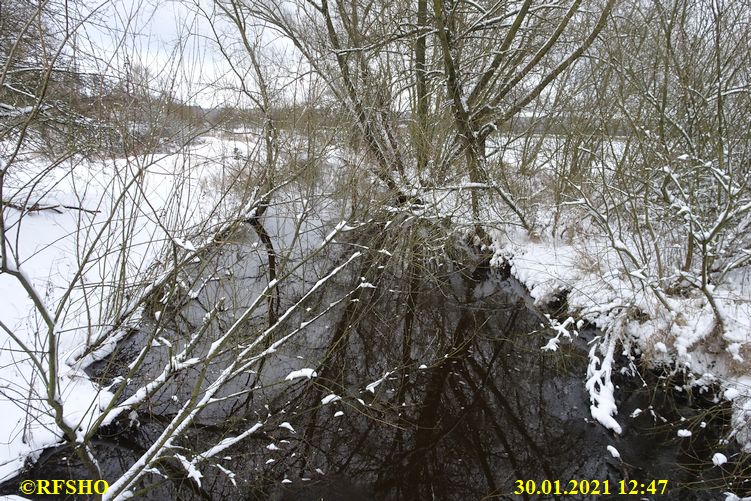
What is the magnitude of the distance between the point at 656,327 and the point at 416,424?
2.86m

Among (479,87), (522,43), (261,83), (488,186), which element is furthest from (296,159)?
(522,43)

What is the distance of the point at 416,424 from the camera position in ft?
13.5

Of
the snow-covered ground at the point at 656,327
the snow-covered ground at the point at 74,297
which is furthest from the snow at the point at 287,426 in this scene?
the snow-covered ground at the point at 656,327

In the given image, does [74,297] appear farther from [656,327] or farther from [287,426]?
[656,327]

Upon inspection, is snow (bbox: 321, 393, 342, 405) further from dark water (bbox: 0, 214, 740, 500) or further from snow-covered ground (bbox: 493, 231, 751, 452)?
snow-covered ground (bbox: 493, 231, 751, 452)

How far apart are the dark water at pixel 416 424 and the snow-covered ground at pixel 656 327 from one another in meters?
0.22

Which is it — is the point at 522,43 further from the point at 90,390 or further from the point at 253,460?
the point at 90,390

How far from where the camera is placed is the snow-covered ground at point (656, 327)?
12.7ft

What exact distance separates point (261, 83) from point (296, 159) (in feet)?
3.10

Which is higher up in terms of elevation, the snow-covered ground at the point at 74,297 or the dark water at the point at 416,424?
the snow-covered ground at the point at 74,297

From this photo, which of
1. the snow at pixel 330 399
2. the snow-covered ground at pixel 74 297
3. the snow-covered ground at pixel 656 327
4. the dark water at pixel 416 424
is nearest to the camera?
the snow-covered ground at pixel 74 297

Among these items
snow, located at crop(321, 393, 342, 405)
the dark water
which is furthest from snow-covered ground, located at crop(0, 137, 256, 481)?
snow, located at crop(321, 393, 342, 405)

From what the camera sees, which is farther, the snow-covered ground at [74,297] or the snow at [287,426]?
the snow at [287,426]

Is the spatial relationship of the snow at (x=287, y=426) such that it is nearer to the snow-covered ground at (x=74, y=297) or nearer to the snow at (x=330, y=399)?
the snow at (x=330, y=399)
